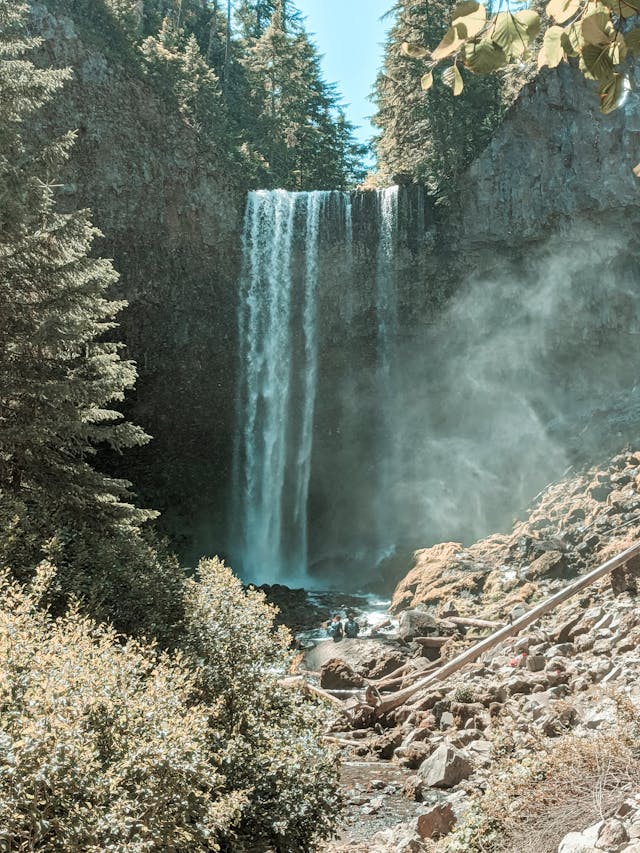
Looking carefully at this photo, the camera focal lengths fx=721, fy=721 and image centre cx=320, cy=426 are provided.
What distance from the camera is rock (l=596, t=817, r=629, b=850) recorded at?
14.1 feet

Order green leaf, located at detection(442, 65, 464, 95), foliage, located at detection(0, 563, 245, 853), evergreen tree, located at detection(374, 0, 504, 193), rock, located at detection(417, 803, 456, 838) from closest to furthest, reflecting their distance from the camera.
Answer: green leaf, located at detection(442, 65, 464, 95) < foliage, located at detection(0, 563, 245, 853) < rock, located at detection(417, 803, 456, 838) < evergreen tree, located at detection(374, 0, 504, 193)

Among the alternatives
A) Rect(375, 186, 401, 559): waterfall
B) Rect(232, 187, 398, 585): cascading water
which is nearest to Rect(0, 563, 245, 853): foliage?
Rect(232, 187, 398, 585): cascading water

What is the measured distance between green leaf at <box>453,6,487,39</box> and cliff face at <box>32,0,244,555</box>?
2665 cm

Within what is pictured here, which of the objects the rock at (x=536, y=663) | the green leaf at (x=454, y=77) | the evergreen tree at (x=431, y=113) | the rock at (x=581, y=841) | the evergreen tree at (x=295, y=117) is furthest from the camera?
the evergreen tree at (x=295, y=117)

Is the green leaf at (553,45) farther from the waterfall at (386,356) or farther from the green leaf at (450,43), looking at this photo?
the waterfall at (386,356)

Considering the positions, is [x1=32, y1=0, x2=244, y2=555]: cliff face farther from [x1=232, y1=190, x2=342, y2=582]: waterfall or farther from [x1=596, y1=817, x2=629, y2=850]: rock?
[x1=596, y1=817, x2=629, y2=850]: rock

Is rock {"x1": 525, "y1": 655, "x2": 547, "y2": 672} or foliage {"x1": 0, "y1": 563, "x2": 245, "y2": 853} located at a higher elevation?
foliage {"x1": 0, "y1": 563, "x2": 245, "y2": 853}

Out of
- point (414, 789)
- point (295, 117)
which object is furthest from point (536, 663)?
point (295, 117)

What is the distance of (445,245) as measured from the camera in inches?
1141

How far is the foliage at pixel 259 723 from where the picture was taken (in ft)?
21.1

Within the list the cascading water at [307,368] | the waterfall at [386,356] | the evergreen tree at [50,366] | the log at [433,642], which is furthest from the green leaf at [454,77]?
the waterfall at [386,356]

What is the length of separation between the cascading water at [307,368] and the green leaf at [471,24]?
2686 centimetres

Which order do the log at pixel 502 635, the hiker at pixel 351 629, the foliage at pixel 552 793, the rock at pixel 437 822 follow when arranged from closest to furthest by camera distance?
the foliage at pixel 552 793
the rock at pixel 437 822
the log at pixel 502 635
the hiker at pixel 351 629

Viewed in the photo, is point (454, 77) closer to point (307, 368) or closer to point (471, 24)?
point (471, 24)
